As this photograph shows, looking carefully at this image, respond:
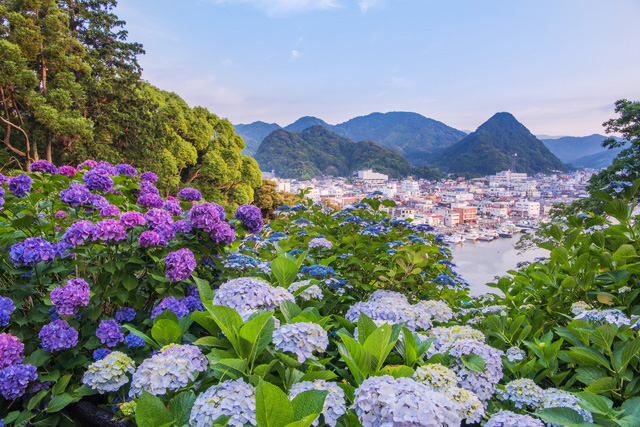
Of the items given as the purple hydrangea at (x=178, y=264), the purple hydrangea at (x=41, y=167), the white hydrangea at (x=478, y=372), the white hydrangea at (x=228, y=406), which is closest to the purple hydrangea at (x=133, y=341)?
the purple hydrangea at (x=178, y=264)

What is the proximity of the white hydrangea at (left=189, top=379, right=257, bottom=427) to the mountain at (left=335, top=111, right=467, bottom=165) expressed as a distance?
7853 cm

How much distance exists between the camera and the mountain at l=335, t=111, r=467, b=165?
90.5 meters

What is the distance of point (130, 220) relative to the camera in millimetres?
1177

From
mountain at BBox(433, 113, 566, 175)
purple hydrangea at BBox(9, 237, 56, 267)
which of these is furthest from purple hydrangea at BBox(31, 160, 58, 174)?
mountain at BBox(433, 113, 566, 175)

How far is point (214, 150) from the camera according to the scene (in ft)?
36.6

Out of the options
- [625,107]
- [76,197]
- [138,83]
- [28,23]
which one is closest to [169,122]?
[138,83]

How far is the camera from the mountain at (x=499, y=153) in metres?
56.9

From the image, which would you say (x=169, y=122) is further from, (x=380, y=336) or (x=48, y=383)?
(x=380, y=336)

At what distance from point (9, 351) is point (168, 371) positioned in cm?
69

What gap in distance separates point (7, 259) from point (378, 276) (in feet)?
4.85

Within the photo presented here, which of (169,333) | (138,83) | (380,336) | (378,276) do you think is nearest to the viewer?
(380,336)

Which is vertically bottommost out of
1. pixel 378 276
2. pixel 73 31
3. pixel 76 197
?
pixel 378 276

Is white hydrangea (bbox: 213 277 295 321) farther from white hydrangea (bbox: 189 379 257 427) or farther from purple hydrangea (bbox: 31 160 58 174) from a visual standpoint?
purple hydrangea (bbox: 31 160 58 174)

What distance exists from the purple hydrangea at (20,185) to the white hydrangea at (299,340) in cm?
155
